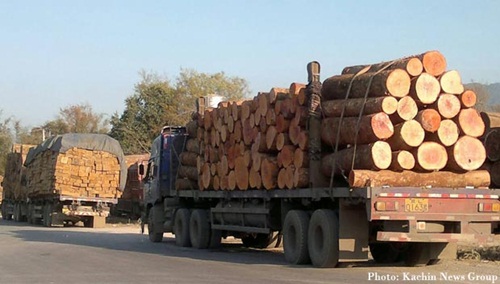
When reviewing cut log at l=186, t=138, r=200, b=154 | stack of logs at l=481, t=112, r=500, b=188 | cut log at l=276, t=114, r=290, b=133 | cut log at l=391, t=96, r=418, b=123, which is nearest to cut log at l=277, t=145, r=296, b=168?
cut log at l=276, t=114, r=290, b=133

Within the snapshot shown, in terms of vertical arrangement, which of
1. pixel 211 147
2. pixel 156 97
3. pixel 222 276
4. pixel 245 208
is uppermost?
pixel 156 97

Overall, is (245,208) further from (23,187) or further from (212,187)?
(23,187)

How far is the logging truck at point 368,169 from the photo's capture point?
13203 millimetres

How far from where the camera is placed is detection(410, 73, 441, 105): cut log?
44.6 ft

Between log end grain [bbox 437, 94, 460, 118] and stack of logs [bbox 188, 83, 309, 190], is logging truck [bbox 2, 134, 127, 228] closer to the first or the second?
stack of logs [bbox 188, 83, 309, 190]

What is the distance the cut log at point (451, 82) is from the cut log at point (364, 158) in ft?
5.00

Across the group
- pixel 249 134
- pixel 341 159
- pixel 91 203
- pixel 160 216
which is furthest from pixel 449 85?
pixel 91 203

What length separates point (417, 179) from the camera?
13.4m

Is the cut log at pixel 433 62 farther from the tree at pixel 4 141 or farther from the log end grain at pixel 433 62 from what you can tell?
the tree at pixel 4 141

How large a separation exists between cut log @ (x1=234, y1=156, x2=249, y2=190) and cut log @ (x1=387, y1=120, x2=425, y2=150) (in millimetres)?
4731

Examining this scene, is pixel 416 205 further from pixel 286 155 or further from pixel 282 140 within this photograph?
pixel 282 140

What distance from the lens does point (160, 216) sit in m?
23.2

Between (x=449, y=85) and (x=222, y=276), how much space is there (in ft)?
16.8

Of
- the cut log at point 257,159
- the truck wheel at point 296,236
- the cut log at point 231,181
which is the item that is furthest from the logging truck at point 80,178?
the truck wheel at point 296,236
